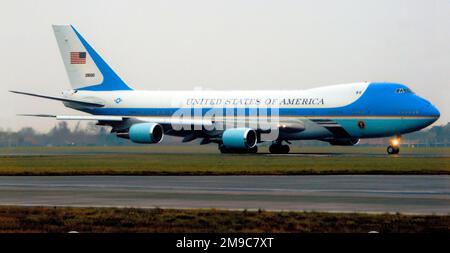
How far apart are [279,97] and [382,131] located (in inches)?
340

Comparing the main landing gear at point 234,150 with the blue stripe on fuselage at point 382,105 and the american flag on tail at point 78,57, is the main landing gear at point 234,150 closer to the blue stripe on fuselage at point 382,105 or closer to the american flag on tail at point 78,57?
the blue stripe on fuselage at point 382,105

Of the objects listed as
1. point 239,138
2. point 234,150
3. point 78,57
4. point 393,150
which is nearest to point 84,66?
point 78,57

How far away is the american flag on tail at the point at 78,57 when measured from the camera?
259 ft

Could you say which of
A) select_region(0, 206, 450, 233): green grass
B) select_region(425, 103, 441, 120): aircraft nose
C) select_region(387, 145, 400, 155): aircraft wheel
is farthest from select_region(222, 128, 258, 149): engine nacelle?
select_region(0, 206, 450, 233): green grass

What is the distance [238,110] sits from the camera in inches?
2793

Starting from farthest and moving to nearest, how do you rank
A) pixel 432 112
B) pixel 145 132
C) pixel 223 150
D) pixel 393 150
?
1. pixel 223 150
2. pixel 145 132
3. pixel 393 150
4. pixel 432 112

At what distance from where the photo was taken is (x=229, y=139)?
6419cm

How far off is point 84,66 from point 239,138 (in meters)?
21.1

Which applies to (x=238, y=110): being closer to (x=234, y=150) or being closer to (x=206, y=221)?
(x=234, y=150)

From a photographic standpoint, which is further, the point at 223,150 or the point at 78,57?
the point at 78,57

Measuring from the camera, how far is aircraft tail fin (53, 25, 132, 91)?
78438 mm

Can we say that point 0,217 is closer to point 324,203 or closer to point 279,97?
point 324,203

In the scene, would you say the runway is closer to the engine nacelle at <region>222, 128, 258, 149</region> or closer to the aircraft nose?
the engine nacelle at <region>222, 128, 258, 149</region>

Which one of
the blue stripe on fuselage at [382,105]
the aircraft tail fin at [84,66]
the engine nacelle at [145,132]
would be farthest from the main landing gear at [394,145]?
the aircraft tail fin at [84,66]
